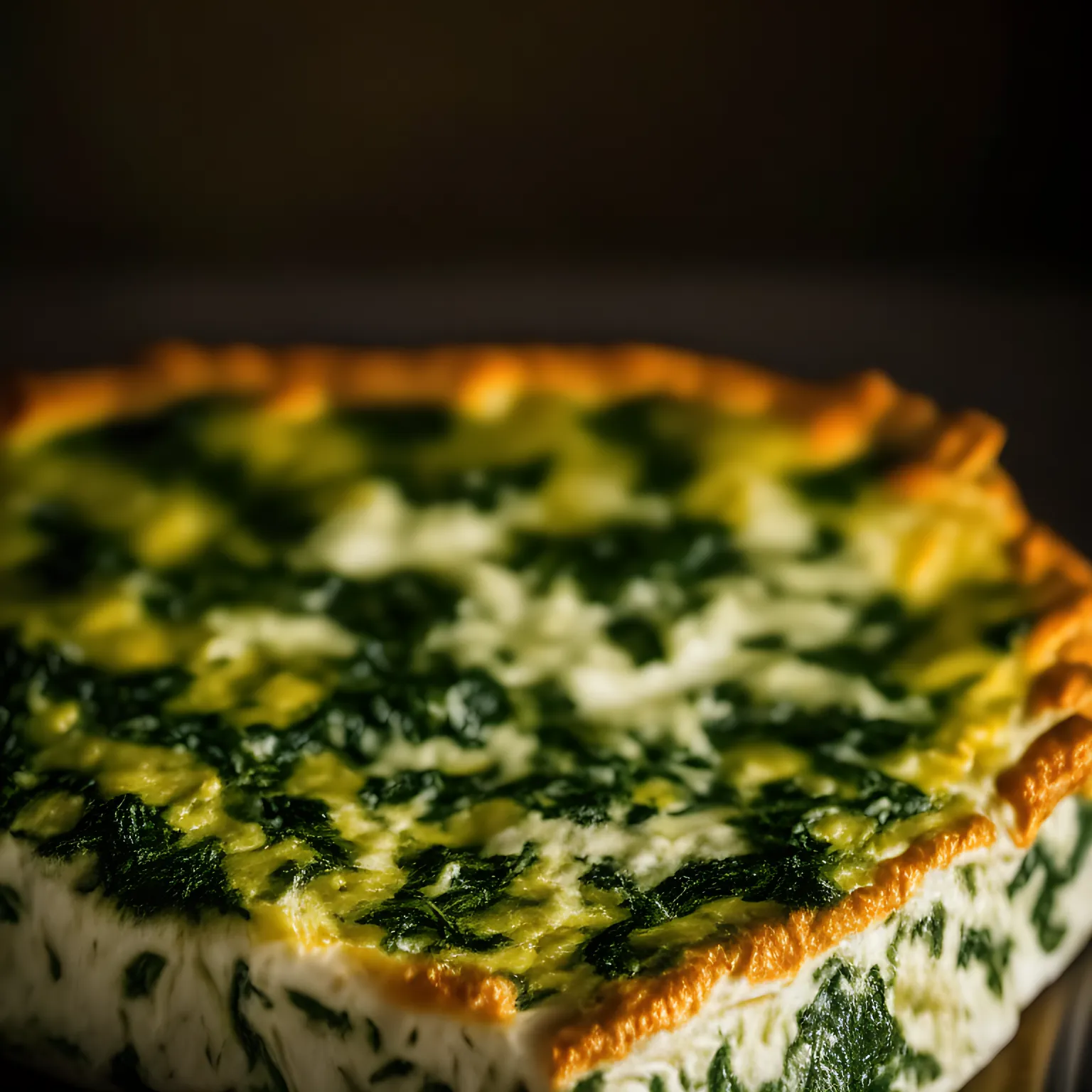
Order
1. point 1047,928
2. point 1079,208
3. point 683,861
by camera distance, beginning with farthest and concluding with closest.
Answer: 1. point 1079,208
2. point 1047,928
3. point 683,861

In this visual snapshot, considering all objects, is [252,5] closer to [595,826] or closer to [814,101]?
[814,101]

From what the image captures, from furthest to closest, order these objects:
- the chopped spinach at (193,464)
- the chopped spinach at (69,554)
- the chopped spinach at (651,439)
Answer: the chopped spinach at (651,439), the chopped spinach at (193,464), the chopped spinach at (69,554)

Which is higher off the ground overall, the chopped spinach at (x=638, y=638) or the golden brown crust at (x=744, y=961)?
the chopped spinach at (x=638, y=638)

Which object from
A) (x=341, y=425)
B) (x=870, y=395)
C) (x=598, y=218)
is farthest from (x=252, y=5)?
(x=870, y=395)

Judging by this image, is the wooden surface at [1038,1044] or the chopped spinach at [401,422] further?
the chopped spinach at [401,422]

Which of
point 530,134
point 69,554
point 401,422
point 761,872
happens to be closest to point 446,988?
point 761,872

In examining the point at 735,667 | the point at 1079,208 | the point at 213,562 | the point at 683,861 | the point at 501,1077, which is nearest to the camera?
the point at 501,1077

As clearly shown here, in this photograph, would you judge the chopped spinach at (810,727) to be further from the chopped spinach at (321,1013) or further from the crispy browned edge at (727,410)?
the chopped spinach at (321,1013)

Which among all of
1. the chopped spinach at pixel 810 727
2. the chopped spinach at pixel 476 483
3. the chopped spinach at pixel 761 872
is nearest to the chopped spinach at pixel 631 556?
the chopped spinach at pixel 476 483
